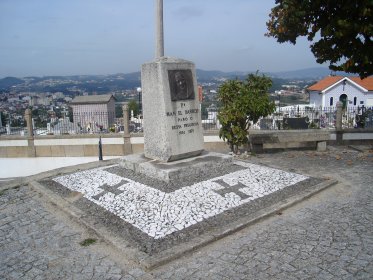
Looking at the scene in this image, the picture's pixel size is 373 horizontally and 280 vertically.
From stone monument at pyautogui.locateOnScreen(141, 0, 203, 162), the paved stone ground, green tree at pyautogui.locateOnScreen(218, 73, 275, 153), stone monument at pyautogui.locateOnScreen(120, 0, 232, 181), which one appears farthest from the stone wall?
the paved stone ground

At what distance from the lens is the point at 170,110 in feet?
23.3

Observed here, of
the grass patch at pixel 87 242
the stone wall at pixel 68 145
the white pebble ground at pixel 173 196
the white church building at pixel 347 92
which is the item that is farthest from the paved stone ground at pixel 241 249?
the white church building at pixel 347 92

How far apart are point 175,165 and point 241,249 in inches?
115

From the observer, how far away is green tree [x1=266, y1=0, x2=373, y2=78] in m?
8.27

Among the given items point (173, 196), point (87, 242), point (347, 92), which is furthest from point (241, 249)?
point (347, 92)

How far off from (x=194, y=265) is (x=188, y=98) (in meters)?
4.12

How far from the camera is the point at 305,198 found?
609 cm

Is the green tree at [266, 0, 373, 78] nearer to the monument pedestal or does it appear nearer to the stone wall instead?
the monument pedestal

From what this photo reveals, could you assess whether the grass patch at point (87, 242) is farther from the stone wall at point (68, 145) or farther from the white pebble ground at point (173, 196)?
the stone wall at point (68, 145)

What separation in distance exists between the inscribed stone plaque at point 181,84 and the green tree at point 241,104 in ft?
6.73

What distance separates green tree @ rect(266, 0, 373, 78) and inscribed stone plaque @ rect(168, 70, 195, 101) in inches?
150

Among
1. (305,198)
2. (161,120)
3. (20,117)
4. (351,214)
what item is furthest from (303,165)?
(20,117)

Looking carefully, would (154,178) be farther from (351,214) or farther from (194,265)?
(351,214)

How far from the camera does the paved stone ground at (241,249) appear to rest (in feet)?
12.9
